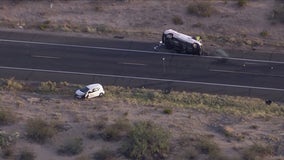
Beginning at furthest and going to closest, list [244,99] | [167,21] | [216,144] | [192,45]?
[167,21] → [192,45] → [244,99] → [216,144]

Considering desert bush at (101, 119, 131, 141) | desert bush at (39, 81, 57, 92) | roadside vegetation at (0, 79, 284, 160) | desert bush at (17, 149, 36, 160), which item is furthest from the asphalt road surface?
desert bush at (17, 149, 36, 160)

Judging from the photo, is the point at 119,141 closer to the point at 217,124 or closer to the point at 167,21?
the point at 217,124

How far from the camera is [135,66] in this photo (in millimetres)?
54844

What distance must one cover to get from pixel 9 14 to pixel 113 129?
25.6m

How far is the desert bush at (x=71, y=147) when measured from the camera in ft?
131

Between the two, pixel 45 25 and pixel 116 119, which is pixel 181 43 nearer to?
pixel 45 25

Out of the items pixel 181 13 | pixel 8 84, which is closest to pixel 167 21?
pixel 181 13

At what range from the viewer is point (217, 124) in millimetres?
44188

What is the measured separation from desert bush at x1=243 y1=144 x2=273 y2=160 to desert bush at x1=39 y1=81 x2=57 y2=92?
1506cm

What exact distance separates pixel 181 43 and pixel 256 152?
59.2 feet

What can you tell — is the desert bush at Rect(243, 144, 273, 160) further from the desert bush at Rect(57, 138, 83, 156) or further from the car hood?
the car hood

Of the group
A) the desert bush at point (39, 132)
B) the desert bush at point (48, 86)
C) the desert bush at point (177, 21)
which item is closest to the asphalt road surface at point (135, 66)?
the desert bush at point (48, 86)

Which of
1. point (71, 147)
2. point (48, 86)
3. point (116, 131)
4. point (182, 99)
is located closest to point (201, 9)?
point (182, 99)

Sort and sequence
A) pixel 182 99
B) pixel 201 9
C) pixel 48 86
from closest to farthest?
pixel 182 99
pixel 48 86
pixel 201 9
